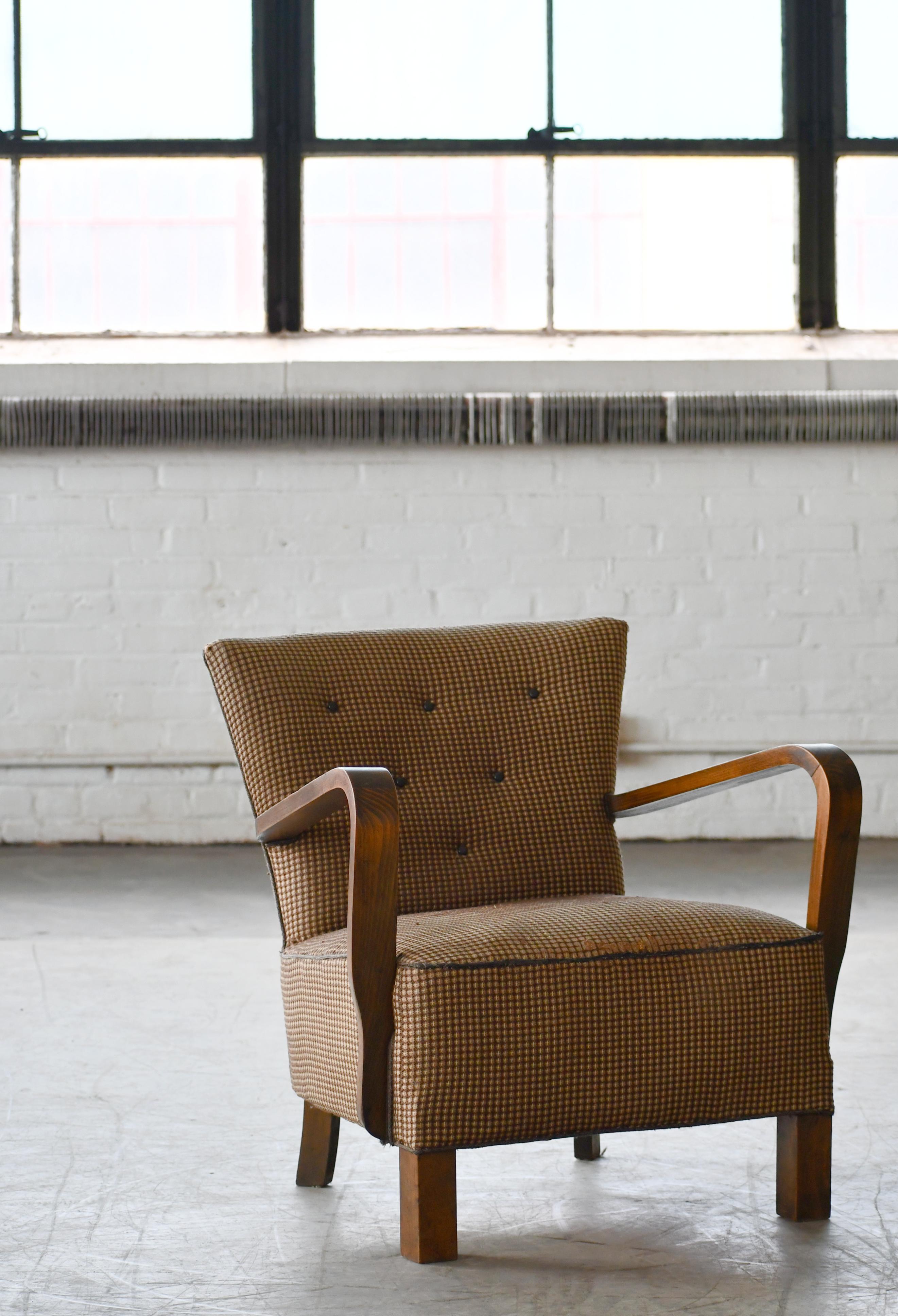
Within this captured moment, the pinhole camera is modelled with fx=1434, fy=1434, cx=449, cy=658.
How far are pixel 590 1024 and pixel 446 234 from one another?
3709mm

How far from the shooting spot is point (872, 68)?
4.77 m

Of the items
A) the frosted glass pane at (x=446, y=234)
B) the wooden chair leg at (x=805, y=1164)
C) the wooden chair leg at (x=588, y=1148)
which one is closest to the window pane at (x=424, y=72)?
the frosted glass pane at (x=446, y=234)

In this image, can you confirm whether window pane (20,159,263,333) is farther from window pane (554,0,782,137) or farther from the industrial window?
window pane (554,0,782,137)

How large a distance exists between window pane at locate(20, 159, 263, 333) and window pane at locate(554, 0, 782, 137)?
110cm

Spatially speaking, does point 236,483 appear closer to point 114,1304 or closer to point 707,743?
point 707,743

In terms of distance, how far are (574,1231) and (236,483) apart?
327cm

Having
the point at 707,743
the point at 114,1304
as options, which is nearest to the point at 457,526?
the point at 707,743

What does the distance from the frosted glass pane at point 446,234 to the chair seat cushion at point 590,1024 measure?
11.3 feet

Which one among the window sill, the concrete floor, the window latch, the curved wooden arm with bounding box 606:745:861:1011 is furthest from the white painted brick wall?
the curved wooden arm with bounding box 606:745:861:1011

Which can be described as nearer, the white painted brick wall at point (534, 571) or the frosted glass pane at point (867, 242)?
the white painted brick wall at point (534, 571)

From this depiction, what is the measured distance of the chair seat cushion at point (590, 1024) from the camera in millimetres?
1448

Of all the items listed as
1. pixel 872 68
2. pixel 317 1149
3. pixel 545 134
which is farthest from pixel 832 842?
pixel 872 68

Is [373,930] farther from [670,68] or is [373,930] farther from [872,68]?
[872,68]

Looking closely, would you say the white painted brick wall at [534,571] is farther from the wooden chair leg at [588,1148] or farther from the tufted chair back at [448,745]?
the wooden chair leg at [588,1148]
